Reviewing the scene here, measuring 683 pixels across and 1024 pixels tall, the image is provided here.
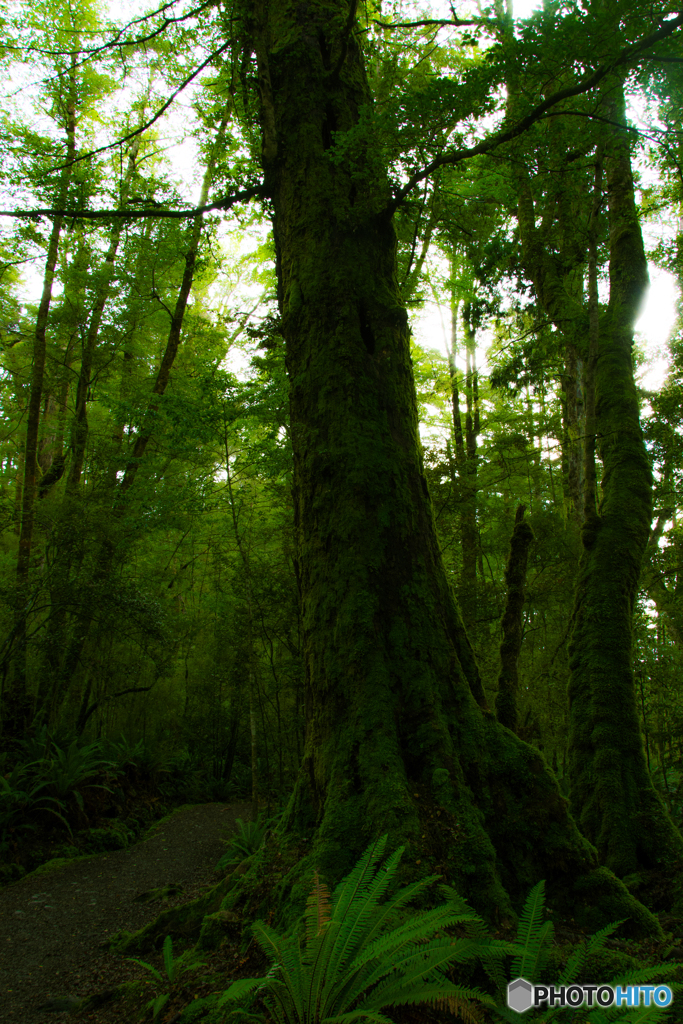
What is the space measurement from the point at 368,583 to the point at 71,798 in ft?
19.3

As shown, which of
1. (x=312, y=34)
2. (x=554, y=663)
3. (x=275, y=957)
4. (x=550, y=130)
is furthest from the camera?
(x=554, y=663)

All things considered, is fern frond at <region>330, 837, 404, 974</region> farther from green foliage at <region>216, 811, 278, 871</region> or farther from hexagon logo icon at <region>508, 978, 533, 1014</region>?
green foliage at <region>216, 811, 278, 871</region>

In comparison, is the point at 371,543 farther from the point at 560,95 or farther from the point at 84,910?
the point at 84,910

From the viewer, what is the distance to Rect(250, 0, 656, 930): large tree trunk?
2.65 m

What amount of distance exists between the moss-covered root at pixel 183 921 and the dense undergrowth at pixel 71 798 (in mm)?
3045

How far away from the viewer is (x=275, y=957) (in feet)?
5.62

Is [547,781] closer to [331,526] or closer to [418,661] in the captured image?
[418,661]

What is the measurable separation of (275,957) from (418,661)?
59.6 inches

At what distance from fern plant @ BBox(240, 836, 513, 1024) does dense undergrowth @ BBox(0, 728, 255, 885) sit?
517 centimetres

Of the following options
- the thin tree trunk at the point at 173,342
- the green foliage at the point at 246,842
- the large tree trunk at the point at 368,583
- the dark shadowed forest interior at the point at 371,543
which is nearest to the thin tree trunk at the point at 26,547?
the dark shadowed forest interior at the point at 371,543

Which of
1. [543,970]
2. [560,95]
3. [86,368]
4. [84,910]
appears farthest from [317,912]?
[86,368]

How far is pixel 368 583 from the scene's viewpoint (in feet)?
10.2

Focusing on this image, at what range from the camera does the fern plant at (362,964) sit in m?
1.56

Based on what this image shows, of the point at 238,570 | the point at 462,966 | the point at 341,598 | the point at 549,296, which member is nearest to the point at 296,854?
the point at 462,966
